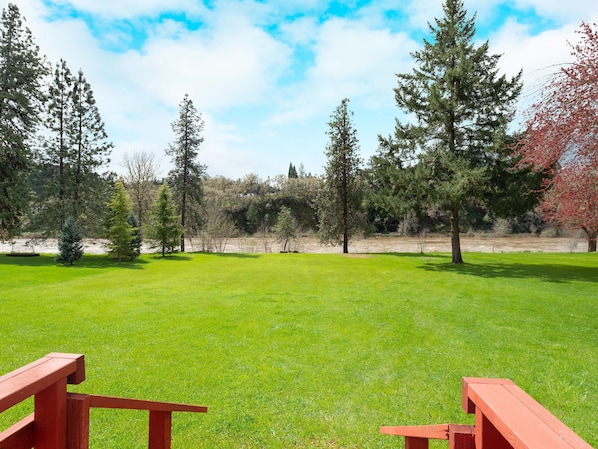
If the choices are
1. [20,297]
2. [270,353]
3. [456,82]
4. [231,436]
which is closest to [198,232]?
[20,297]

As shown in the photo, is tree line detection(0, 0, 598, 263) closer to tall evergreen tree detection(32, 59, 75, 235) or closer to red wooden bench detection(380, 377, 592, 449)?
tall evergreen tree detection(32, 59, 75, 235)

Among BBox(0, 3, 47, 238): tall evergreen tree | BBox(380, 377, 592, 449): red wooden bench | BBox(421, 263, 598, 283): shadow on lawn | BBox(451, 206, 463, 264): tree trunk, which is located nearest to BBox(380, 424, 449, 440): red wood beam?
BBox(380, 377, 592, 449): red wooden bench

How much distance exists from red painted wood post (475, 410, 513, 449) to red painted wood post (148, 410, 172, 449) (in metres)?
1.58

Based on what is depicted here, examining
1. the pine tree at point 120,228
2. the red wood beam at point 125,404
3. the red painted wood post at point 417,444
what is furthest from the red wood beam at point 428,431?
the pine tree at point 120,228

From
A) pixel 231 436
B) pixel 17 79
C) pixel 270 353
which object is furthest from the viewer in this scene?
pixel 17 79

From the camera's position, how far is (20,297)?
9.55 metres

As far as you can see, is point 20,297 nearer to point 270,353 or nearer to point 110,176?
point 270,353

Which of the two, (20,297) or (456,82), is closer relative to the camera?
(20,297)

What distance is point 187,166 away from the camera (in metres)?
29.0

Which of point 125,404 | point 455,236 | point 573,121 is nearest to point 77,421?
point 125,404

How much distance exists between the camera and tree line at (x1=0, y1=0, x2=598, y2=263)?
6.80 metres

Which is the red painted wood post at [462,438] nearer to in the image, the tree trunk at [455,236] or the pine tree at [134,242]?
the tree trunk at [455,236]

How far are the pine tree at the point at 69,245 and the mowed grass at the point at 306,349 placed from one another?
20.7ft

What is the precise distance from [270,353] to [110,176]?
82.4ft
